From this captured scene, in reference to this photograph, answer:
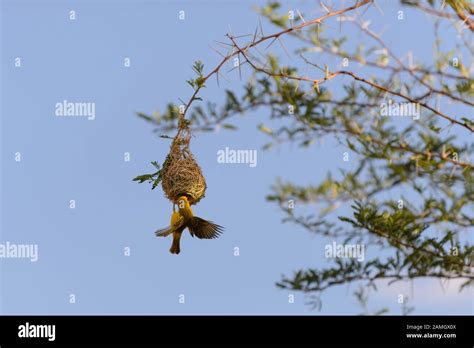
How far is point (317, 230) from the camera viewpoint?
308cm

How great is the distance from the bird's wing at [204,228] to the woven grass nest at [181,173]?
15cm

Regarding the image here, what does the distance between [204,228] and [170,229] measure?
173mm

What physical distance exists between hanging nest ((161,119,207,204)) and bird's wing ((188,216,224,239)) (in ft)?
0.50

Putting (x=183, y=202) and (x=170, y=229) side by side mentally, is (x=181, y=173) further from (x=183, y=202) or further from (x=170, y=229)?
(x=170, y=229)

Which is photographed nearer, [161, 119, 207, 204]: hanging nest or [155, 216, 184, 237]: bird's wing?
[155, 216, 184, 237]: bird's wing

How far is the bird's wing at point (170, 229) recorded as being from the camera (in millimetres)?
2957

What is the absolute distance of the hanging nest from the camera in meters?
3.16

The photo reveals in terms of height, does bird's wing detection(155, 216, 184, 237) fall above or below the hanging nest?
below

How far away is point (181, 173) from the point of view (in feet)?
10.3

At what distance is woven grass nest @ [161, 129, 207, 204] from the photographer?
3.16 m

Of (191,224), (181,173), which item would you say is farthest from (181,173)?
(191,224)

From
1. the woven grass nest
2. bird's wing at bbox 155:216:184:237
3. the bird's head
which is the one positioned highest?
the woven grass nest
